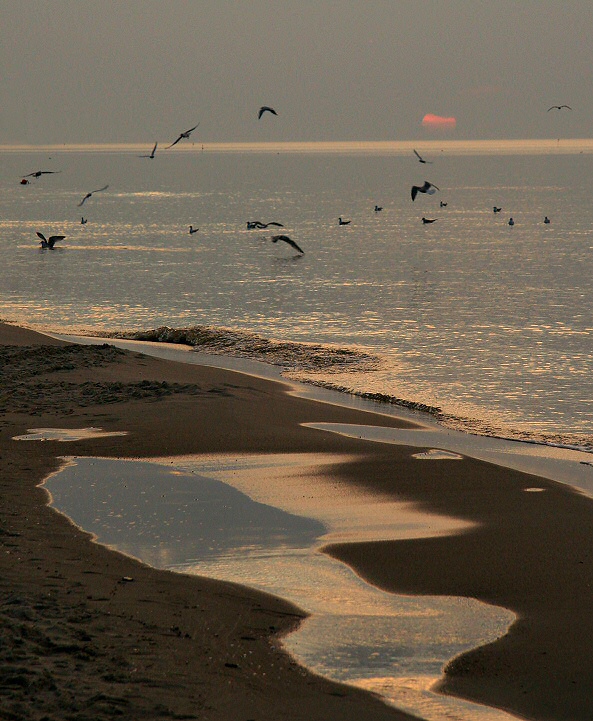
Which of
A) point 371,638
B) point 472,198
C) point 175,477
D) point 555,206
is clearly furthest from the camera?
point 472,198

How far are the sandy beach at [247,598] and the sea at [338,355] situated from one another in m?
0.29

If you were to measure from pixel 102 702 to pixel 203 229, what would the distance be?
81.1 metres

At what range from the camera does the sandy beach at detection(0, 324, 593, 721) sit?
271 inches

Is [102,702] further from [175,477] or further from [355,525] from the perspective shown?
[175,477]

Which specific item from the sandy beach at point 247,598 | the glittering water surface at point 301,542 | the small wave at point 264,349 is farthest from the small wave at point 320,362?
the glittering water surface at point 301,542

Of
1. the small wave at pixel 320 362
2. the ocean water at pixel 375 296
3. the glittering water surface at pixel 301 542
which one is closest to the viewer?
the glittering water surface at pixel 301 542

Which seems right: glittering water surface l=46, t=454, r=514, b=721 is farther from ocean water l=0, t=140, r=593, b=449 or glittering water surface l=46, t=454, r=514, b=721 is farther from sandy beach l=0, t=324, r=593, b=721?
ocean water l=0, t=140, r=593, b=449

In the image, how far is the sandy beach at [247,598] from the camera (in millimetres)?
6875

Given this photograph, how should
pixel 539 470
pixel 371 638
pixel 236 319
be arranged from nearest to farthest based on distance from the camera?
1. pixel 371 638
2. pixel 539 470
3. pixel 236 319

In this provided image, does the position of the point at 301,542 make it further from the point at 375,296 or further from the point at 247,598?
the point at 375,296

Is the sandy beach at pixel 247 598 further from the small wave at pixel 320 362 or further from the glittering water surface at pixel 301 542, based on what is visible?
the small wave at pixel 320 362

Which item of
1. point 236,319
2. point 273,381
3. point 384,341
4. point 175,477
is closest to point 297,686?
point 175,477

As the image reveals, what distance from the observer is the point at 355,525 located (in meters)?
11.5

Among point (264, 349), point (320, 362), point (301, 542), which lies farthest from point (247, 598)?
point (264, 349)
